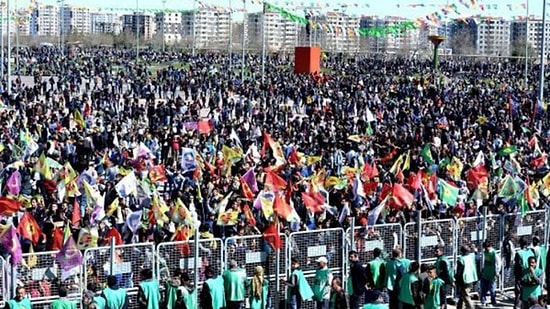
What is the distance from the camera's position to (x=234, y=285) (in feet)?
51.9

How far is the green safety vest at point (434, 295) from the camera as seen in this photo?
1588 cm

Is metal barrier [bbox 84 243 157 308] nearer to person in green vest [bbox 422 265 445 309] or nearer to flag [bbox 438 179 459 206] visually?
person in green vest [bbox 422 265 445 309]

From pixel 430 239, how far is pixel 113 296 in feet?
19.8

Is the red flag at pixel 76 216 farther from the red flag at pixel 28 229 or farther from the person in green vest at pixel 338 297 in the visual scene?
the person in green vest at pixel 338 297

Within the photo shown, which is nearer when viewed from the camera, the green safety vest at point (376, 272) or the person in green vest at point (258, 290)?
the person in green vest at point (258, 290)

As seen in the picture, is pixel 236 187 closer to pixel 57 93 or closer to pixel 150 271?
pixel 150 271

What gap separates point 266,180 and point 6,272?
734 cm

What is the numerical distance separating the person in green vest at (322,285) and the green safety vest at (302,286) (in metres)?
0.10

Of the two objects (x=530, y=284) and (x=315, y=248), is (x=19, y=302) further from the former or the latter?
(x=530, y=284)

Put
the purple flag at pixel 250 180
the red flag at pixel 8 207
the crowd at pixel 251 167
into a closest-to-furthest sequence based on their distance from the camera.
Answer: the red flag at pixel 8 207
the crowd at pixel 251 167
the purple flag at pixel 250 180

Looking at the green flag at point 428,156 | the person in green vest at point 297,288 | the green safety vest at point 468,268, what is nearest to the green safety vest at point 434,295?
the green safety vest at point 468,268

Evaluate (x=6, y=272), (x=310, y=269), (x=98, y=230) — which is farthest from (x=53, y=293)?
(x=310, y=269)

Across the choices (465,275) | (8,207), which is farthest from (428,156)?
(8,207)

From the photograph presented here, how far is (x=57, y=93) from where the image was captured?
59.4 meters
